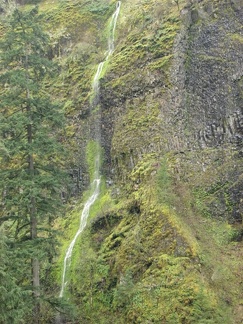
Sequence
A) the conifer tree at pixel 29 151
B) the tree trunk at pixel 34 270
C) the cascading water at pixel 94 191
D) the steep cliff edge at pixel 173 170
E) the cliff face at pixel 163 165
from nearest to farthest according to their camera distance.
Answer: the tree trunk at pixel 34 270, the conifer tree at pixel 29 151, the steep cliff edge at pixel 173 170, the cliff face at pixel 163 165, the cascading water at pixel 94 191

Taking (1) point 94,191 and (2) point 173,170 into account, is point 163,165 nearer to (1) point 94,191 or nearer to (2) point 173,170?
(2) point 173,170

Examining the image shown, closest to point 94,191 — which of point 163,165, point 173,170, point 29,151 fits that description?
point 163,165

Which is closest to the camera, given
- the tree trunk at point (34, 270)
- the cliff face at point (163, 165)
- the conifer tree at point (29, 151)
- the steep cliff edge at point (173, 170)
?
the tree trunk at point (34, 270)

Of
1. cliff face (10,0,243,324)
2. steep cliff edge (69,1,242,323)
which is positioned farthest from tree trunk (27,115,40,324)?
steep cliff edge (69,1,242,323)

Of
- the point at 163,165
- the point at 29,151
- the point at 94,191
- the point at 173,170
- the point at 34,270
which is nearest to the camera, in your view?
the point at 34,270

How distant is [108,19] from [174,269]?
82.2 feet

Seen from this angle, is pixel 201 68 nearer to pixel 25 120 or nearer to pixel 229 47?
pixel 229 47

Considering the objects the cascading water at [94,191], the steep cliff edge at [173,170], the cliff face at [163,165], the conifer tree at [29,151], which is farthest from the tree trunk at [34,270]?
the cascading water at [94,191]

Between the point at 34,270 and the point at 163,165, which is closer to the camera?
the point at 34,270

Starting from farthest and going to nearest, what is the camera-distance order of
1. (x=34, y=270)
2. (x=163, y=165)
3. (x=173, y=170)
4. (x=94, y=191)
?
(x=94, y=191)
(x=163, y=165)
(x=173, y=170)
(x=34, y=270)

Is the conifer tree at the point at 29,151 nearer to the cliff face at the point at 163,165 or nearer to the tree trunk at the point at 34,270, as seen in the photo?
the tree trunk at the point at 34,270

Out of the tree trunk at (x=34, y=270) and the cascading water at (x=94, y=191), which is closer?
the tree trunk at (x=34, y=270)

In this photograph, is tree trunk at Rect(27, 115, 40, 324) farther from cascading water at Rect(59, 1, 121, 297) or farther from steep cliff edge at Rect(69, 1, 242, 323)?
cascading water at Rect(59, 1, 121, 297)

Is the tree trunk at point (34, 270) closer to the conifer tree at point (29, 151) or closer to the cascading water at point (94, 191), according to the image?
the conifer tree at point (29, 151)
